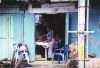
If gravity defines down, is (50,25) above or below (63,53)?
above

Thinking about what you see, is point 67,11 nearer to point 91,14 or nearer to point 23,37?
point 91,14

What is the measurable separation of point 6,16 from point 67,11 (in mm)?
3674

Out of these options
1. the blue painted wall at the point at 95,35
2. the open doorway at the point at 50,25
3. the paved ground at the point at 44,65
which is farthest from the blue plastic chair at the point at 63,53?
the blue painted wall at the point at 95,35

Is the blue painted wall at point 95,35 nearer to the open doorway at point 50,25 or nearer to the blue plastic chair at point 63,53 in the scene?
the blue plastic chair at point 63,53

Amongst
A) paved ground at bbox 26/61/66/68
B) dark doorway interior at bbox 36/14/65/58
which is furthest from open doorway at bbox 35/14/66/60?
paved ground at bbox 26/61/66/68

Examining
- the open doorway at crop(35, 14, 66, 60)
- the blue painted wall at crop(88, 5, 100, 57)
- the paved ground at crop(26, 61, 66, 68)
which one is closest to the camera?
the paved ground at crop(26, 61, 66, 68)

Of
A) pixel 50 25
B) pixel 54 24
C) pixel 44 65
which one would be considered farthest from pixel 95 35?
pixel 44 65

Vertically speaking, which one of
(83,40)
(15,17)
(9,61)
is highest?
(15,17)

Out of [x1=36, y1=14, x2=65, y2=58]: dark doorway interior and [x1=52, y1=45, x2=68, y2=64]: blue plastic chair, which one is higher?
[x1=36, y1=14, x2=65, y2=58]: dark doorway interior

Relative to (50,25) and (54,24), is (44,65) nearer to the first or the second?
(50,25)

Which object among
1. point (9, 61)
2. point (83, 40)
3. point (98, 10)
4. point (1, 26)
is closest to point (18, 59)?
point (9, 61)

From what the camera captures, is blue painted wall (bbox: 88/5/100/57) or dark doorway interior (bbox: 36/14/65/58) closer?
blue painted wall (bbox: 88/5/100/57)

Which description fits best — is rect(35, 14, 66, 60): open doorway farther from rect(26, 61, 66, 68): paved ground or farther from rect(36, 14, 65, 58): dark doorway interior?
rect(26, 61, 66, 68): paved ground

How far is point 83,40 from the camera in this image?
11078 millimetres
